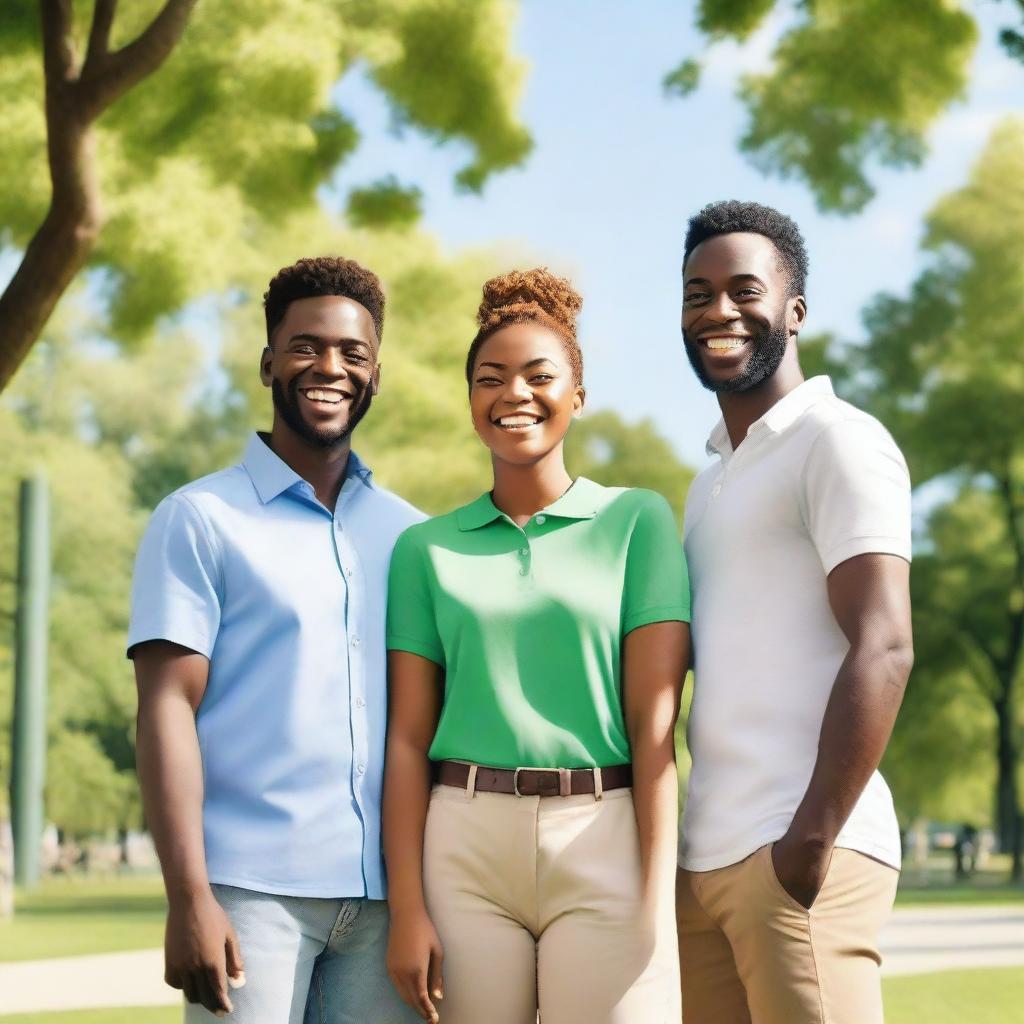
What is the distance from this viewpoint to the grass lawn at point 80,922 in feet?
47.7

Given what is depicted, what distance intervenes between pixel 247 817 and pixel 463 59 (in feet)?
32.4

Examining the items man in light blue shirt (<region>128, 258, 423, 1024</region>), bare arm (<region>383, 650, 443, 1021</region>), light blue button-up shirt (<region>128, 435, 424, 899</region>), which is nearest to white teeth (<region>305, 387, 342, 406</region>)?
man in light blue shirt (<region>128, 258, 423, 1024</region>)

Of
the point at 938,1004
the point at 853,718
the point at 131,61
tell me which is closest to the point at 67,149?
the point at 131,61

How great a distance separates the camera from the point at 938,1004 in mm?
10039

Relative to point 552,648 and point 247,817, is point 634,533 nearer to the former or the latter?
point 552,648

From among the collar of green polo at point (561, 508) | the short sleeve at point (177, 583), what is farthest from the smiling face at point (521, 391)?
the short sleeve at point (177, 583)

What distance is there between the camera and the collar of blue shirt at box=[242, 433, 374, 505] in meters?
3.90

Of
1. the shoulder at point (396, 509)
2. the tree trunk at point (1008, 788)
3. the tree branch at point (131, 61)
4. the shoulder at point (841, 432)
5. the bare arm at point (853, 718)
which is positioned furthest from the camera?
the tree trunk at point (1008, 788)

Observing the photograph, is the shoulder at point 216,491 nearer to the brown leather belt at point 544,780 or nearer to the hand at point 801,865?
the brown leather belt at point 544,780

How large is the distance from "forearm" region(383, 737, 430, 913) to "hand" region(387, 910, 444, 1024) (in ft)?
0.12

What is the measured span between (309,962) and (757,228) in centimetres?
213

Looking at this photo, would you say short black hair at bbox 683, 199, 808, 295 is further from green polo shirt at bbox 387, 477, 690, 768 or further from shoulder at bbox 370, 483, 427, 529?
shoulder at bbox 370, 483, 427, 529

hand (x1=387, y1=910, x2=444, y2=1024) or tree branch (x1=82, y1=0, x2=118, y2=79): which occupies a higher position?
tree branch (x1=82, y1=0, x2=118, y2=79)

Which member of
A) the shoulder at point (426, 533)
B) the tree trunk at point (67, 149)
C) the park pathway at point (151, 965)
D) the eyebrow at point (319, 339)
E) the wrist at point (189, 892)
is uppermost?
the tree trunk at point (67, 149)
